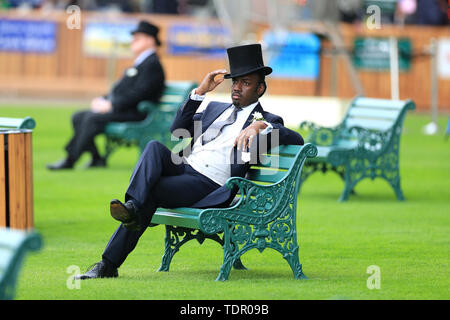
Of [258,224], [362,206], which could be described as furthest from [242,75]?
[362,206]

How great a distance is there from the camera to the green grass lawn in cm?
704

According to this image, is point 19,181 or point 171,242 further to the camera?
point 19,181

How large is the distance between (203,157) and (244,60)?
731mm

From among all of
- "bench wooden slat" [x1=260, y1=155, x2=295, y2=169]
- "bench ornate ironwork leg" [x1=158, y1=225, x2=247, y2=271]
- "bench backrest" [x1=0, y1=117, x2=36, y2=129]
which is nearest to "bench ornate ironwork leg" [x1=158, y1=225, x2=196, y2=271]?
"bench ornate ironwork leg" [x1=158, y1=225, x2=247, y2=271]

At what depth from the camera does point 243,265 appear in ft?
26.7

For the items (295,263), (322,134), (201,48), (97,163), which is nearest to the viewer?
(295,263)

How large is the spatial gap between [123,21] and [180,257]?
58.4ft

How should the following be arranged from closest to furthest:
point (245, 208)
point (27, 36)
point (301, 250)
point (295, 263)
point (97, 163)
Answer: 1. point (245, 208)
2. point (295, 263)
3. point (301, 250)
4. point (97, 163)
5. point (27, 36)

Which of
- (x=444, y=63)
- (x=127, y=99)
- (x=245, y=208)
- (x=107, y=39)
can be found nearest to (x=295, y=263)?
(x=245, y=208)

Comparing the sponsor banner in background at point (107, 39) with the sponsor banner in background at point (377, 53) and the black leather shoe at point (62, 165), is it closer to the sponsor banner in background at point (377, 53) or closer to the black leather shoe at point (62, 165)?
the sponsor banner in background at point (377, 53)

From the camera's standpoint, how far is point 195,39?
26.1 m

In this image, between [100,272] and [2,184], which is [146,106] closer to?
[2,184]

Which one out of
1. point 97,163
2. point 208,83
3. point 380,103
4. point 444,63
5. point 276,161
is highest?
point 208,83

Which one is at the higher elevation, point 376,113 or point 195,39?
point 195,39
